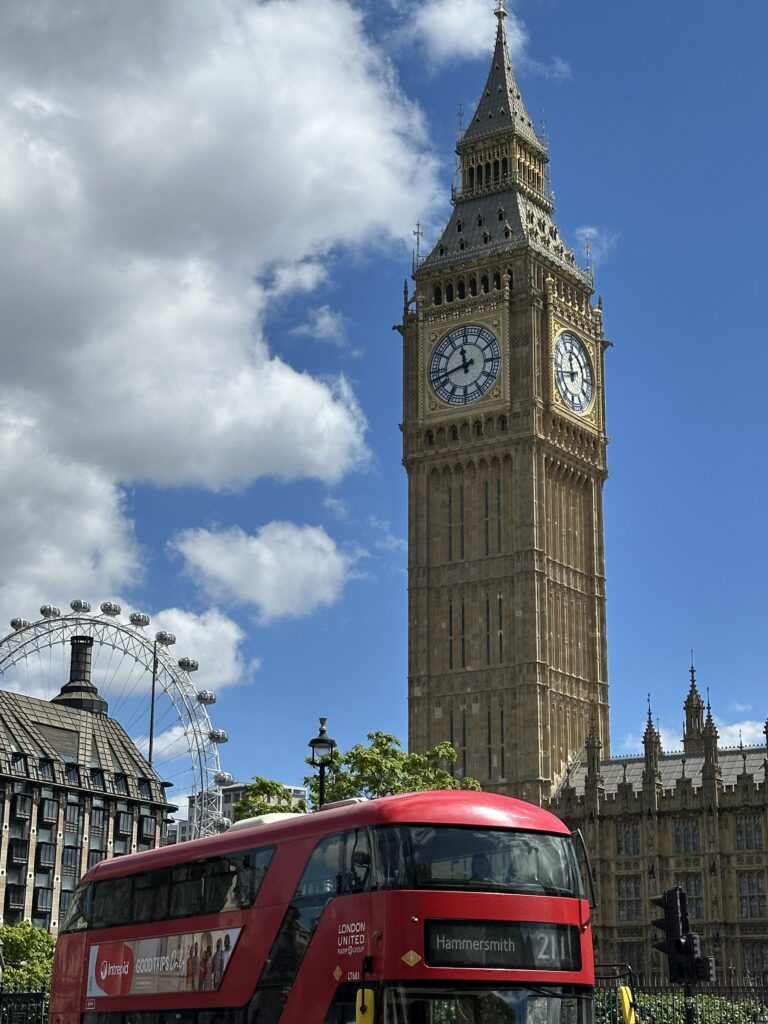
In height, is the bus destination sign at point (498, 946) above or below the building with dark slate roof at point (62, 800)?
below

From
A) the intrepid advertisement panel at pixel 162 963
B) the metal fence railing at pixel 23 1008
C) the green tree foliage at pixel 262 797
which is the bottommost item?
the metal fence railing at pixel 23 1008

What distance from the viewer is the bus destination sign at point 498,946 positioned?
24.5m

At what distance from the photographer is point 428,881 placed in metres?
24.9

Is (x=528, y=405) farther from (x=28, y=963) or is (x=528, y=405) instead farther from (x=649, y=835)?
(x=28, y=963)

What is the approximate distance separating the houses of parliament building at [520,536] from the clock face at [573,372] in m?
0.17

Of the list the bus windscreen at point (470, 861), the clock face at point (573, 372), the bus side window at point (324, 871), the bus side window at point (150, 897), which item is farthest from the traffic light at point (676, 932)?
the clock face at point (573, 372)

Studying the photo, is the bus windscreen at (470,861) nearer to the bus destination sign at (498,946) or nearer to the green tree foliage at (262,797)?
the bus destination sign at (498,946)

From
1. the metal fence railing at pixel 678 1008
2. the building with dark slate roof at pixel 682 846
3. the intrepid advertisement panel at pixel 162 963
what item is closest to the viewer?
the intrepid advertisement panel at pixel 162 963

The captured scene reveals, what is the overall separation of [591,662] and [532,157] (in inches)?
1524

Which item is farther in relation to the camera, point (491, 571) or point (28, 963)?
→ point (491, 571)

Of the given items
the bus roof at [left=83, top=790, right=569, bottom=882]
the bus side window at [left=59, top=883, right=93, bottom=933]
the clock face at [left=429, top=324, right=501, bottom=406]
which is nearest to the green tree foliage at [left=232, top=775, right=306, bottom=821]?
the bus side window at [left=59, top=883, right=93, bottom=933]

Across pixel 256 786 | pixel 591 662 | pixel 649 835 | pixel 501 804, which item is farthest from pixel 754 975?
pixel 501 804

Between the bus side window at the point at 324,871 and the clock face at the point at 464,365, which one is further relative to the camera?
the clock face at the point at 464,365

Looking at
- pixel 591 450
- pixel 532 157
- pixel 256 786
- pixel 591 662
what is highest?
pixel 532 157
